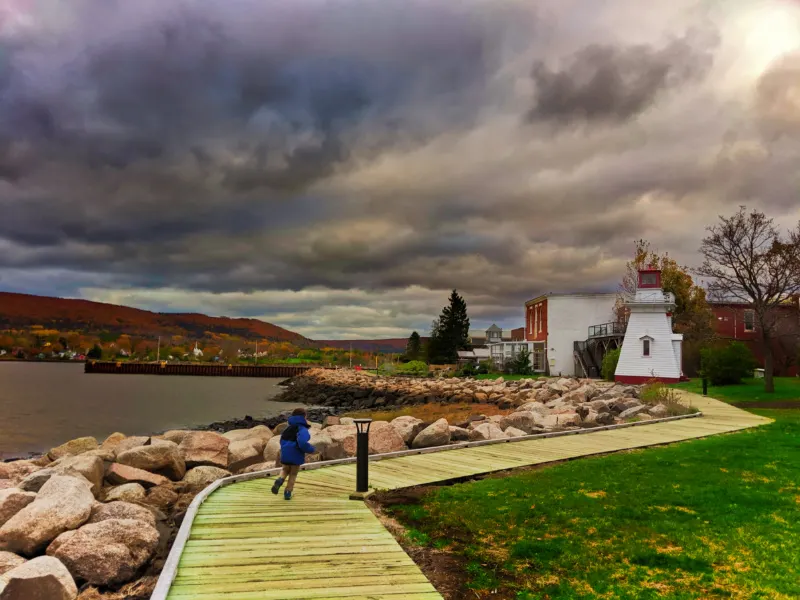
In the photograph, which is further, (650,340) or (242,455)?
(650,340)

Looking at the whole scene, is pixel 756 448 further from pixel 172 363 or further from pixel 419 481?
pixel 172 363

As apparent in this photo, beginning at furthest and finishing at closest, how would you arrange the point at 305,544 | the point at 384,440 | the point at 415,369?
the point at 415,369
the point at 384,440
the point at 305,544

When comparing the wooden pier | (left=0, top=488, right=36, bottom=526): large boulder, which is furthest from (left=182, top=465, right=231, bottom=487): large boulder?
the wooden pier

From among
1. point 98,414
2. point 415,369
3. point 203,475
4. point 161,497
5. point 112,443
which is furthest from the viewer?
point 415,369

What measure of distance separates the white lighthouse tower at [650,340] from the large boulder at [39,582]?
35506 mm

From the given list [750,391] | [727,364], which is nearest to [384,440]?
[750,391]

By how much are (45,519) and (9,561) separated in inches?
21.6

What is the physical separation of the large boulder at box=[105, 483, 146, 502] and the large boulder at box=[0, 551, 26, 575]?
85.2 inches

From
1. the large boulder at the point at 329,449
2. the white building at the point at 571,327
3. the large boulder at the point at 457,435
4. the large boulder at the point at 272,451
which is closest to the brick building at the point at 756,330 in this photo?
the white building at the point at 571,327

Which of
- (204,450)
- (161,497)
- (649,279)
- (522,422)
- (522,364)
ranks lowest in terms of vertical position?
(161,497)

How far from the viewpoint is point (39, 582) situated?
18.1ft

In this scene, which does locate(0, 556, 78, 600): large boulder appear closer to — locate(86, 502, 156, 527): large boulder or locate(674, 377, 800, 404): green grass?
locate(86, 502, 156, 527): large boulder

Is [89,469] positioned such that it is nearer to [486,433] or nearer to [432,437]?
[432,437]

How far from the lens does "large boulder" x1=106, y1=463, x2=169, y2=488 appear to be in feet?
32.0
